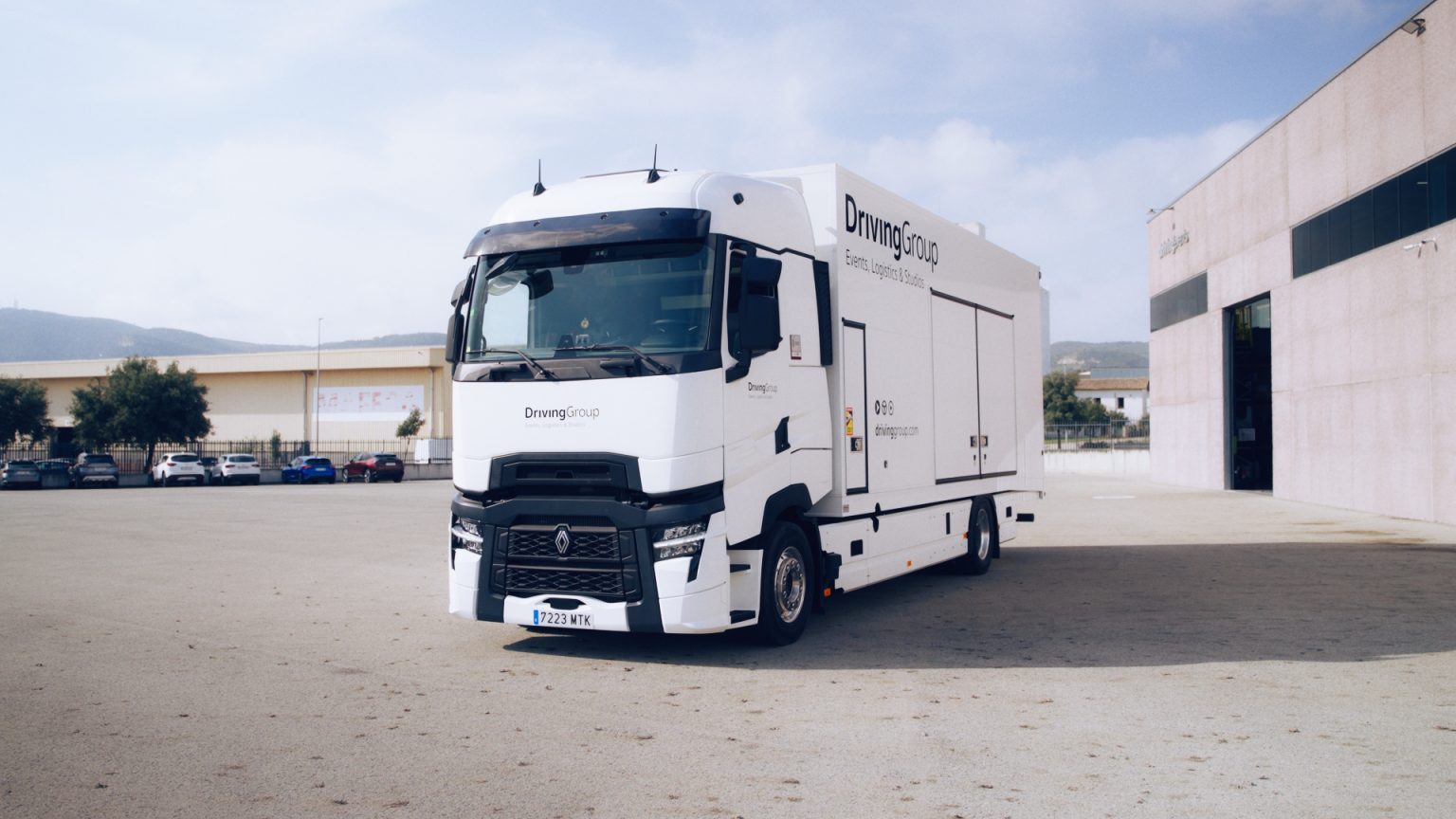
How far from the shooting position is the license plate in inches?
322

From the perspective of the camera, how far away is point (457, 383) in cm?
870

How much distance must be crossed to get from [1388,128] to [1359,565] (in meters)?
12.7

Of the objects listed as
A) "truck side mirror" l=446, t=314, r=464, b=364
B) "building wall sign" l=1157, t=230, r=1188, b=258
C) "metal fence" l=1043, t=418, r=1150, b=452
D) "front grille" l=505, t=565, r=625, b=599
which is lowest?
"front grille" l=505, t=565, r=625, b=599

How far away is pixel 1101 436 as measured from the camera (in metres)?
56.7

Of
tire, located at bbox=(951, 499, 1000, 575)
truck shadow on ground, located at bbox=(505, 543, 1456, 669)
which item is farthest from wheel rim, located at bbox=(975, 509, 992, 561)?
truck shadow on ground, located at bbox=(505, 543, 1456, 669)

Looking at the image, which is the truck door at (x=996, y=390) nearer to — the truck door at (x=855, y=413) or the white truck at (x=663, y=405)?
the truck door at (x=855, y=413)

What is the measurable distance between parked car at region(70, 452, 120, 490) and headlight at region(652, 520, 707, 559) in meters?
46.6

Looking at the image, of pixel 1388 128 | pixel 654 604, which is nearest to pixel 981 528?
pixel 654 604

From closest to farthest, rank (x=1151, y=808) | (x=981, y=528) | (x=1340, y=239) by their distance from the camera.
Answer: (x=1151, y=808) → (x=981, y=528) → (x=1340, y=239)

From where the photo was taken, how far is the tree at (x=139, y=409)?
65.6 metres

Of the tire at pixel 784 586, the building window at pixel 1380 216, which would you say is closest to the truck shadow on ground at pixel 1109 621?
the tire at pixel 784 586

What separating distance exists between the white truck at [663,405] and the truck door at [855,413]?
0.02m

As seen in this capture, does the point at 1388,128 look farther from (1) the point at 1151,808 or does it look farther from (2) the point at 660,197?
(1) the point at 1151,808

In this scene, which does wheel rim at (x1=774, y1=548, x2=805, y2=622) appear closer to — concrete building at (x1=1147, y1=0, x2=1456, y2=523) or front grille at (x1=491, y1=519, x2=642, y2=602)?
front grille at (x1=491, y1=519, x2=642, y2=602)
